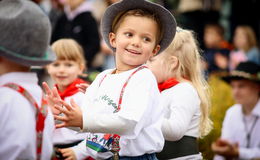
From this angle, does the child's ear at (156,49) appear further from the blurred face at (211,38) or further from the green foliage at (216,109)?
the blurred face at (211,38)

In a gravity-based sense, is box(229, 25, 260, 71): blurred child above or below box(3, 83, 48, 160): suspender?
below

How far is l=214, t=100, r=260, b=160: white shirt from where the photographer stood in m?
6.20

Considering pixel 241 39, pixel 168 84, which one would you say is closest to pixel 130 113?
pixel 168 84

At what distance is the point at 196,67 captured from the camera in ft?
18.2

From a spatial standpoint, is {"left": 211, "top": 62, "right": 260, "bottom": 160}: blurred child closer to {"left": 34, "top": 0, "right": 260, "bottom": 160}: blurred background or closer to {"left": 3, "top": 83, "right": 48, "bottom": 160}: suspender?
{"left": 34, "top": 0, "right": 260, "bottom": 160}: blurred background

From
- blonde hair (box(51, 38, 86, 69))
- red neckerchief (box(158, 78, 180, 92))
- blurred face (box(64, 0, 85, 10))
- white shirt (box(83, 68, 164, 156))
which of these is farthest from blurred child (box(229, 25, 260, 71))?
white shirt (box(83, 68, 164, 156))

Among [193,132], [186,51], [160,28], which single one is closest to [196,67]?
[186,51]

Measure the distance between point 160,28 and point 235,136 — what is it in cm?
259

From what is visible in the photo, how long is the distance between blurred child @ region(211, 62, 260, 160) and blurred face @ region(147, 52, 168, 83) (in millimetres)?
1176

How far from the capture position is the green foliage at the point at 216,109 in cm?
675

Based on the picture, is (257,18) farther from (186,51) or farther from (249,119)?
(186,51)

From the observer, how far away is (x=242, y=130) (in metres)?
6.52

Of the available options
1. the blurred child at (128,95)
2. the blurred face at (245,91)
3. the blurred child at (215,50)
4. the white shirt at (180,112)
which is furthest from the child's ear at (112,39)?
the blurred child at (215,50)

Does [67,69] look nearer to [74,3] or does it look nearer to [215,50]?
[74,3]
